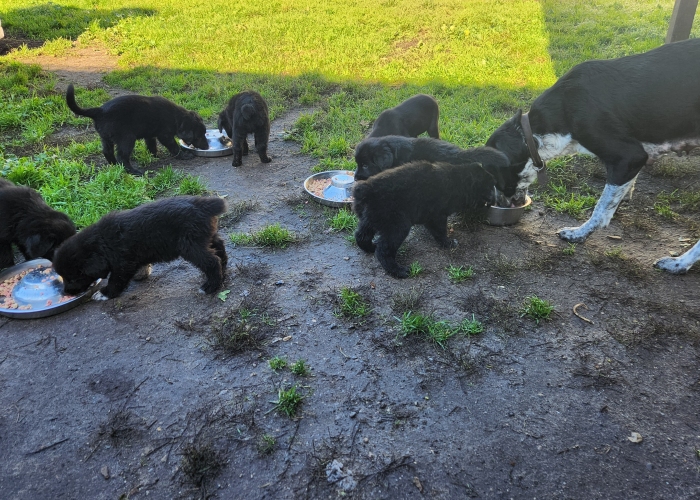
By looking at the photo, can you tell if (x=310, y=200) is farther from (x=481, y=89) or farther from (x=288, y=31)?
(x=288, y=31)

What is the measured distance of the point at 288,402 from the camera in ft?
10.8

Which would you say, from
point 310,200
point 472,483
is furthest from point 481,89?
point 472,483

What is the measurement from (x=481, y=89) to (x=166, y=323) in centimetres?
775

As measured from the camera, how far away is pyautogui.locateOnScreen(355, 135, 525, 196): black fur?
4973 millimetres

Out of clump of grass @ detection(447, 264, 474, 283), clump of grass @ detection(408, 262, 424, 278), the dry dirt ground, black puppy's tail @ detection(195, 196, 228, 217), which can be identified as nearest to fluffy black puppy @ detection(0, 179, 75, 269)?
the dry dirt ground

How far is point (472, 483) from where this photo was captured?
2768 millimetres

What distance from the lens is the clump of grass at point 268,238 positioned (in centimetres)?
526

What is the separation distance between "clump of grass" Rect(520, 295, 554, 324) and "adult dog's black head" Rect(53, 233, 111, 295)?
376 cm

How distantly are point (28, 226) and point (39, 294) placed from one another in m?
0.71

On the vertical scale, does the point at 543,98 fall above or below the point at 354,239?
above

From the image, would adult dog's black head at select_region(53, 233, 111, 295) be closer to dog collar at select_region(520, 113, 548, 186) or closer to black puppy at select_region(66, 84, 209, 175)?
black puppy at select_region(66, 84, 209, 175)

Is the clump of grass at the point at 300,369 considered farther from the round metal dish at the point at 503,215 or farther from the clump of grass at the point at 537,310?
the round metal dish at the point at 503,215

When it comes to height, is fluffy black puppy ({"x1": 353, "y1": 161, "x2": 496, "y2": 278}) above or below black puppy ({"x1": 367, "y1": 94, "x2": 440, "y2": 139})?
below

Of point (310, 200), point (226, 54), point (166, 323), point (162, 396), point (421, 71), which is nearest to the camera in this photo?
point (162, 396)
